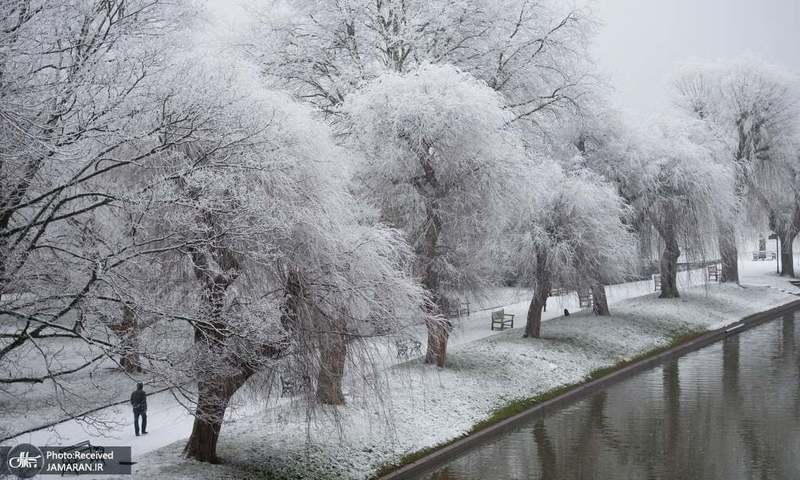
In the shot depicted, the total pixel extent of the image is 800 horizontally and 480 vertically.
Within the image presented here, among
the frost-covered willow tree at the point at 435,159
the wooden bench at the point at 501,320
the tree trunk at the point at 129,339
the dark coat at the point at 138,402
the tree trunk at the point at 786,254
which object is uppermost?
the frost-covered willow tree at the point at 435,159

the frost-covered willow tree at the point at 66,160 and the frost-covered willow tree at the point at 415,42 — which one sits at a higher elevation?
the frost-covered willow tree at the point at 415,42

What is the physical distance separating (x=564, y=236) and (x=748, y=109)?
25.5 meters

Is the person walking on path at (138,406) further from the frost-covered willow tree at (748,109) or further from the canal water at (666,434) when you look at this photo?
the frost-covered willow tree at (748,109)

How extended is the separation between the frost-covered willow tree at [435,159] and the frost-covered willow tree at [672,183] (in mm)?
13760

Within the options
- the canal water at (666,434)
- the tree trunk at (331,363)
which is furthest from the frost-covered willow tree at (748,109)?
the tree trunk at (331,363)

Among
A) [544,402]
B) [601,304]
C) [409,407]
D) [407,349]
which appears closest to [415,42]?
[407,349]

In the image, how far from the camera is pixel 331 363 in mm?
15266

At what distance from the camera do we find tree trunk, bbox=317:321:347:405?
14.4 meters

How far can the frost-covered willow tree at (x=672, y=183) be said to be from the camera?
115 ft

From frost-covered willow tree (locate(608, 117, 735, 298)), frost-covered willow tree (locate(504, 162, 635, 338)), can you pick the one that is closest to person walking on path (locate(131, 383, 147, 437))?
frost-covered willow tree (locate(504, 162, 635, 338))

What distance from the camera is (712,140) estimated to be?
42219 mm

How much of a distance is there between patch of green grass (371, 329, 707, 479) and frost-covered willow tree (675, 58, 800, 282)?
15619mm

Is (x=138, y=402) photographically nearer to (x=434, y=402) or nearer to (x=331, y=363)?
(x=331, y=363)

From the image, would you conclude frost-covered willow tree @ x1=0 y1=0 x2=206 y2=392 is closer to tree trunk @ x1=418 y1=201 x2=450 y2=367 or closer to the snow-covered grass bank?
the snow-covered grass bank
